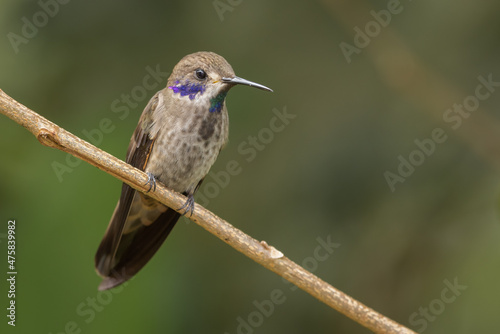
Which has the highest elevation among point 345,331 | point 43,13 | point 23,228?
point 43,13

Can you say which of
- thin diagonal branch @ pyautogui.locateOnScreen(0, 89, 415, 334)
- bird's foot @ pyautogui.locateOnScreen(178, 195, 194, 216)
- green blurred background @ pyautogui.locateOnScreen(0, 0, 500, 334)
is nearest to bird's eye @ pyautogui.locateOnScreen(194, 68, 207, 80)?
green blurred background @ pyautogui.locateOnScreen(0, 0, 500, 334)

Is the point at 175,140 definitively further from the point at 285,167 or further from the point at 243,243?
the point at 243,243

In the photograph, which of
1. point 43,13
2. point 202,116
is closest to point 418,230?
point 202,116

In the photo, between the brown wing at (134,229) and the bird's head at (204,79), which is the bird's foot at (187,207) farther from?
the bird's head at (204,79)

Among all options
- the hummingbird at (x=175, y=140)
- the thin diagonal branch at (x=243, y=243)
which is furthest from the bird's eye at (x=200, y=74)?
the thin diagonal branch at (x=243, y=243)

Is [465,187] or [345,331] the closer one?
[465,187]

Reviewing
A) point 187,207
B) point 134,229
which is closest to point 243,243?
point 187,207

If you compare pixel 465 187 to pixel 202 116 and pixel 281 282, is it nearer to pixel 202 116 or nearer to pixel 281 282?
pixel 281 282
